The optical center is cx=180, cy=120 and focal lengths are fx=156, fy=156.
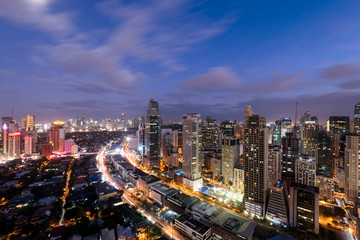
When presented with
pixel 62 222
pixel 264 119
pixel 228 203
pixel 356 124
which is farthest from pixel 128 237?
pixel 356 124

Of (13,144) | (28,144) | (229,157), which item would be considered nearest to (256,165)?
(229,157)

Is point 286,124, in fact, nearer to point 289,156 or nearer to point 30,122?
point 289,156

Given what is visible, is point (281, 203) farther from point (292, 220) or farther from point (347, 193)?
point (347, 193)

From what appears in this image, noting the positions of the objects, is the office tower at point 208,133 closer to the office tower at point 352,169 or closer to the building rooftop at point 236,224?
the office tower at point 352,169

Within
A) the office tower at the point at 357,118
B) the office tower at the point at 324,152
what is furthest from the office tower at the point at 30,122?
the office tower at the point at 357,118

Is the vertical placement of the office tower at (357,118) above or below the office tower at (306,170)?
above

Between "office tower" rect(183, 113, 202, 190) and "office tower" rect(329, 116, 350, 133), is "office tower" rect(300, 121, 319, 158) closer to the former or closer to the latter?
"office tower" rect(329, 116, 350, 133)
